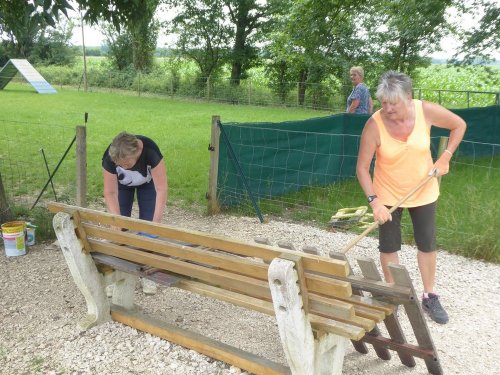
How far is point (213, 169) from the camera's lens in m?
6.29

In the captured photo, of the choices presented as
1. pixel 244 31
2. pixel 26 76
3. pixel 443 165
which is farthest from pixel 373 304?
pixel 244 31

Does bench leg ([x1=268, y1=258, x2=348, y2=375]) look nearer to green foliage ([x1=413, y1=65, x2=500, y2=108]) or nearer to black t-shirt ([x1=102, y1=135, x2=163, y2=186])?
black t-shirt ([x1=102, y1=135, x2=163, y2=186])

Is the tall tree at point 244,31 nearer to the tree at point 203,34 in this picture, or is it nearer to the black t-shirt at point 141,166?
the tree at point 203,34

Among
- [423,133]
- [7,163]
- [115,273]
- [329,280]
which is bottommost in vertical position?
[7,163]

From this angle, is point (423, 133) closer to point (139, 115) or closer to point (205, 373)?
point (205, 373)

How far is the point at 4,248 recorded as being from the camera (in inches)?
197

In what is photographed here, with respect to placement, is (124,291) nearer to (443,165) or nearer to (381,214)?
(381,214)

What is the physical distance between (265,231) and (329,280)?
3.78m

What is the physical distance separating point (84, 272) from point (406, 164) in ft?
7.23

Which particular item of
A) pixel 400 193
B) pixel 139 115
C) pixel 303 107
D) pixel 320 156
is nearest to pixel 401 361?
pixel 400 193

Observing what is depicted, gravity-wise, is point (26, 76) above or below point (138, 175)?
below

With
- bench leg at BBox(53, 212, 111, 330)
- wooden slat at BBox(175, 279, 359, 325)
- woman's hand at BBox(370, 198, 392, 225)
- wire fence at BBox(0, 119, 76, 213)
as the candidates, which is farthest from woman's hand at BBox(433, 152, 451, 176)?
wire fence at BBox(0, 119, 76, 213)

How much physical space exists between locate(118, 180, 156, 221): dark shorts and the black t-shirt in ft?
0.27

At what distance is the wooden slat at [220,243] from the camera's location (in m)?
2.02
